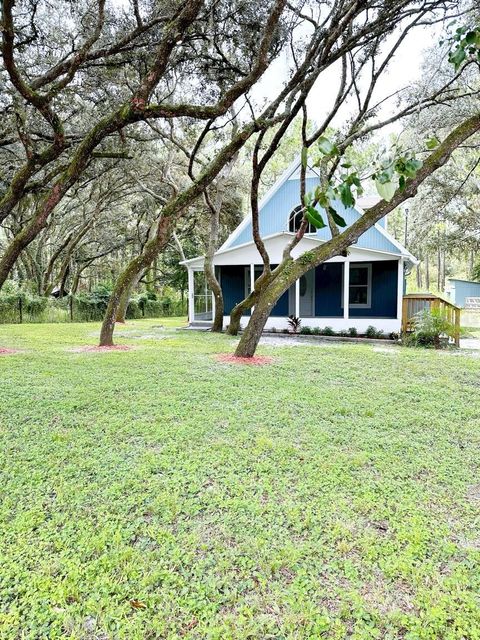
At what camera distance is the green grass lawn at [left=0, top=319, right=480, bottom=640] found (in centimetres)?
178

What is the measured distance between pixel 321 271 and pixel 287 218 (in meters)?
2.31

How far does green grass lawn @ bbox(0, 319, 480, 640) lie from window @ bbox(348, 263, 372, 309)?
9304 mm

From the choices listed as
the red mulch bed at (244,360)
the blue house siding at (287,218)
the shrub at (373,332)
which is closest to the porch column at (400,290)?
the shrub at (373,332)

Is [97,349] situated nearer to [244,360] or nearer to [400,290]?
[244,360]

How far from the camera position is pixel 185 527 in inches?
93.5

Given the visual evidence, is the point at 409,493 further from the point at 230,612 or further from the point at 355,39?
the point at 355,39

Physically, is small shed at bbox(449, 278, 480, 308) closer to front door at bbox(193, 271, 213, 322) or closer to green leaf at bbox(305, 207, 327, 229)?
front door at bbox(193, 271, 213, 322)

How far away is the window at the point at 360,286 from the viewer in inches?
554

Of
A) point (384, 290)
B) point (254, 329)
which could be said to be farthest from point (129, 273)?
point (384, 290)

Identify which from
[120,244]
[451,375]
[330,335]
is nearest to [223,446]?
[451,375]

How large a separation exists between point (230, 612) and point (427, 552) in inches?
45.2

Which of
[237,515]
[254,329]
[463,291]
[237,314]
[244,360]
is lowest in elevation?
[237,515]

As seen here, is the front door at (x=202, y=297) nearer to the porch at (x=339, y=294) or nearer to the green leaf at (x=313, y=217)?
the porch at (x=339, y=294)

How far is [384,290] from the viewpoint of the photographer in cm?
1377
